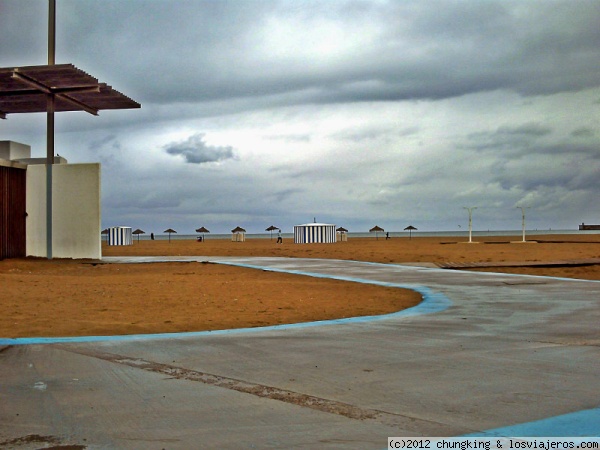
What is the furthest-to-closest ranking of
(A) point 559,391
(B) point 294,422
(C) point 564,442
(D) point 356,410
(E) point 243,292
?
(E) point 243,292
(A) point 559,391
(D) point 356,410
(B) point 294,422
(C) point 564,442

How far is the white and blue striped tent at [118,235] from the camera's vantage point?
180 ft

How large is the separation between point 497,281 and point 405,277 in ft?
8.90

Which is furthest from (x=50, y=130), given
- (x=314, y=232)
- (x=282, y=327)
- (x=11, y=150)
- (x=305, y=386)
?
(x=314, y=232)

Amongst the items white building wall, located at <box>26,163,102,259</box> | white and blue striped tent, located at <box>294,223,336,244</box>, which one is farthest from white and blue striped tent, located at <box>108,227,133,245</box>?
white building wall, located at <box>26,163,102,259</box>

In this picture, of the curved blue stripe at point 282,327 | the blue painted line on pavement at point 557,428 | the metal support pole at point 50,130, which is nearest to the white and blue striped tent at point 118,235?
the metal support pole at point 50,130

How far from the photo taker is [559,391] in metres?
4.83

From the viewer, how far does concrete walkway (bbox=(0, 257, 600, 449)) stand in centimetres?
388

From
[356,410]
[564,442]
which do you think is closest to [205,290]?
[356,410]

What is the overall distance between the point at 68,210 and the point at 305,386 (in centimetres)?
2226

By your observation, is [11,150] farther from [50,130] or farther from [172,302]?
[172,302]

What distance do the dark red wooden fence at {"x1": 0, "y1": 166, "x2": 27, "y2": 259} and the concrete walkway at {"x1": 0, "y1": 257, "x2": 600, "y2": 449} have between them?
18608 millimetres

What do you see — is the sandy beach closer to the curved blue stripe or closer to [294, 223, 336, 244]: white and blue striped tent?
the curved blue stripe

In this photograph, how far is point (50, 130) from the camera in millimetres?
24844

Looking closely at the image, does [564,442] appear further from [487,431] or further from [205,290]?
[205,290]
